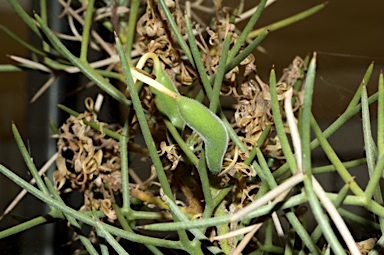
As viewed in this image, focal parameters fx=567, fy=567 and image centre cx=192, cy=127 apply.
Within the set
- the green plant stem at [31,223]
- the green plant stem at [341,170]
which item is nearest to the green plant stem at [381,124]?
the green plant stem at [341,170]

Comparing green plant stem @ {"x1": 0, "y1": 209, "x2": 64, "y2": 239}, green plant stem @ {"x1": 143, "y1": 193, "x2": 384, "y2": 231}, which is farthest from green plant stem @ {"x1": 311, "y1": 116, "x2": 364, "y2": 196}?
green plant stem @ {"x1": 0, "y1": 209, "x2": 64, "y2": 239}

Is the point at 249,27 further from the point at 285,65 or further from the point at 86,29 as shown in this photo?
the point at 285,65

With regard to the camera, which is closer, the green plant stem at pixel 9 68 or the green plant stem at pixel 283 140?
the green plant stem at pixel 283 140

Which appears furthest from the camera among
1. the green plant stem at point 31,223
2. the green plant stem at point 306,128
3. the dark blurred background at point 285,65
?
the dark blurred background at point 285,65

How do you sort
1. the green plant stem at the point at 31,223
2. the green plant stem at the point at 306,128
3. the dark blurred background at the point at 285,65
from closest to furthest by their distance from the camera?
the green plant stem at the point at 306,128 < the green plant stem at the point at 31,223 < the dark blurred background at the point at 285,65

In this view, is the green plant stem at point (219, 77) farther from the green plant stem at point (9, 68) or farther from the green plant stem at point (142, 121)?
the green plant stem at point (9, 68)

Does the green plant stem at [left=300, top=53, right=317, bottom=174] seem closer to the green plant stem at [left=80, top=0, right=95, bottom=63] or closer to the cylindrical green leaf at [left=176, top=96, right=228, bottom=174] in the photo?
the cylindrical green leaf at [left=176, top=96, right=228, bottom=174]

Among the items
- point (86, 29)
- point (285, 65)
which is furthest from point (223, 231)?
point (285, 65)

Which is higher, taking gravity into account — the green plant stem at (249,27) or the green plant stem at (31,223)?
the green plant stem at (249,27)

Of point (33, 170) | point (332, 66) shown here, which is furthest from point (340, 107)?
point (33, 170)
